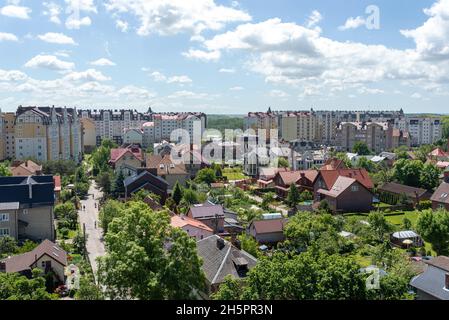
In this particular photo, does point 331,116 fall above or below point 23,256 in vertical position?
above

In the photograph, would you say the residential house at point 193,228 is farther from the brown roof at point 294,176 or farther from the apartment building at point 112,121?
the apartment building at point 112,121

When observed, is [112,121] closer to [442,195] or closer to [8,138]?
[8,138]

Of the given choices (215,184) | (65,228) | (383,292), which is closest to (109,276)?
(383,292)

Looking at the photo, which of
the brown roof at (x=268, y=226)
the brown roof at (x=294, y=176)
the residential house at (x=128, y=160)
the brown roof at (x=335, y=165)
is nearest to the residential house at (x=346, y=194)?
the brown roof at (x=294, y=176)

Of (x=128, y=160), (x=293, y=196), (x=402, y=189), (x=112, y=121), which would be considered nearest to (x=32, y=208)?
(x=293, y=196)

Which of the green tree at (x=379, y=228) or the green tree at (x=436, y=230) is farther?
the green tree at (x=379, y=228)

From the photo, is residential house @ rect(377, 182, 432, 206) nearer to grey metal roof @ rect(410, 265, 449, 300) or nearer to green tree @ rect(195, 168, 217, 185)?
green tree @ rect(195, 168, 217, 185)
